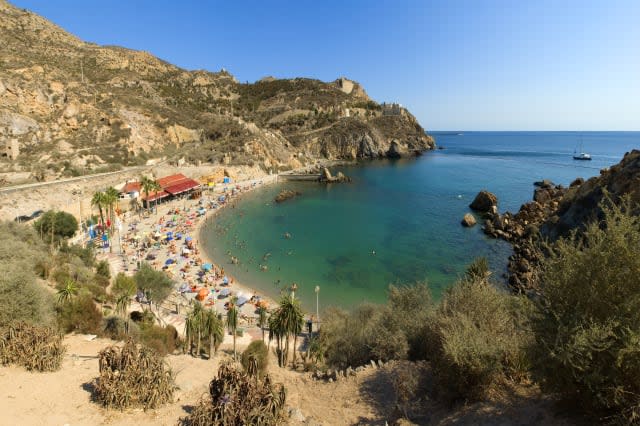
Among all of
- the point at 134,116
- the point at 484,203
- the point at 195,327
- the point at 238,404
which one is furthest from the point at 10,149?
the point at 484,203

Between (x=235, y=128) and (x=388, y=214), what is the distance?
1872 inches

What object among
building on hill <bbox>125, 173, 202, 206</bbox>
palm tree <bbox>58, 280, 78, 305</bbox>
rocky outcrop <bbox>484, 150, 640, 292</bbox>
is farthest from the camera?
building on hill <bbox>125, 173, 202, 206</bbox>

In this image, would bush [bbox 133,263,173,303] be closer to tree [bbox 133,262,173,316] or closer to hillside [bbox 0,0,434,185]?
tree [bbox 133,262,173,316]

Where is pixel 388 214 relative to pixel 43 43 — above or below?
below

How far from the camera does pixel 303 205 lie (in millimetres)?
53656

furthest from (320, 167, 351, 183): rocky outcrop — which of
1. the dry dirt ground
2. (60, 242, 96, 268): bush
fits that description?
the dry dirt ground

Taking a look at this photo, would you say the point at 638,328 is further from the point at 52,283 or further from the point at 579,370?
the point at 52,283

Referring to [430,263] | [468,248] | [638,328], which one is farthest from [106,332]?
[468,248]

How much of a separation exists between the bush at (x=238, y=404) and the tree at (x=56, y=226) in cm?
2578

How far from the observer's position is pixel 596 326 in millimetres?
6105

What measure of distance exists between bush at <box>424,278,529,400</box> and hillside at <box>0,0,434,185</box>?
152ft

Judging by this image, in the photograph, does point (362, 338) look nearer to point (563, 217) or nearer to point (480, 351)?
point (480, 351)

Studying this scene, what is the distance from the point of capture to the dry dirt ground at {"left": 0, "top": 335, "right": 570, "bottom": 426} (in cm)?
784

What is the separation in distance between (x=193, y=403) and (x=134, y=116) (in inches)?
2542
